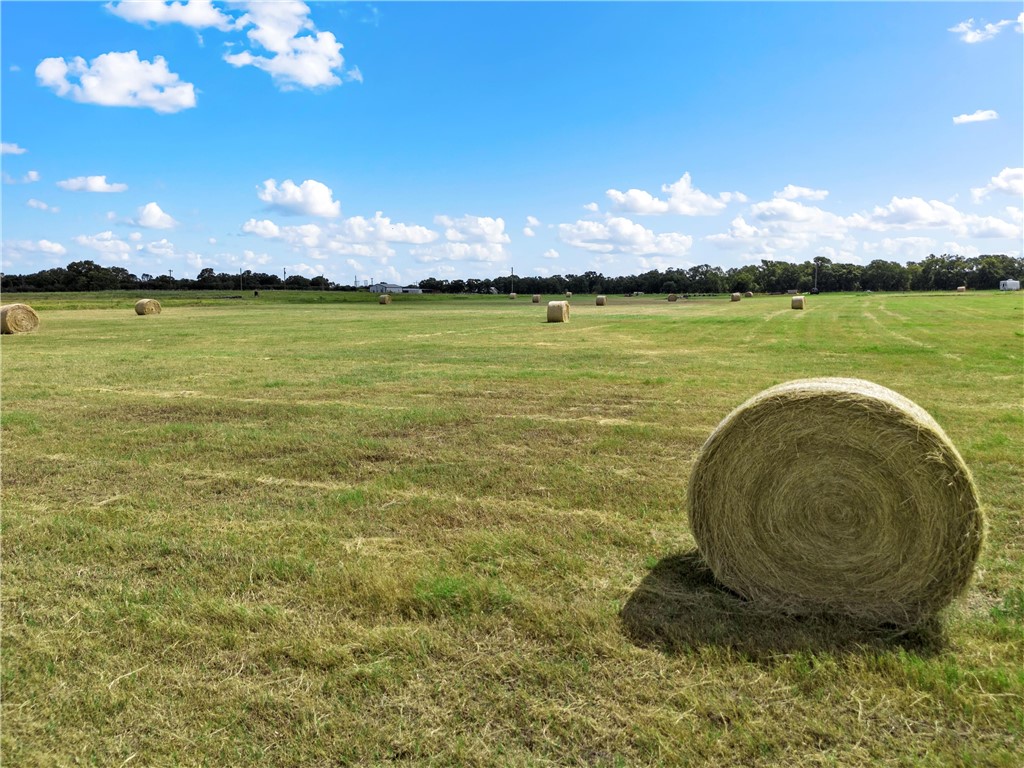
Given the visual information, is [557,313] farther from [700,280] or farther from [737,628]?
[700,280]

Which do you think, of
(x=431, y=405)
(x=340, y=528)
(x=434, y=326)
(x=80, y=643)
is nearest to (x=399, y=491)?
(x=340, y=528)

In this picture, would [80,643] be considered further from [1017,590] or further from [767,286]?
[767,286]

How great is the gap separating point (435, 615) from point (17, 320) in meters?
35.9

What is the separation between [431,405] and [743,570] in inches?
331

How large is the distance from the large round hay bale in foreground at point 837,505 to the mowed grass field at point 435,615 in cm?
27

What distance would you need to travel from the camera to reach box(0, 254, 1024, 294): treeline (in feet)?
390

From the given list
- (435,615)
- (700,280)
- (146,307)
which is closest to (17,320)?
(146,307)

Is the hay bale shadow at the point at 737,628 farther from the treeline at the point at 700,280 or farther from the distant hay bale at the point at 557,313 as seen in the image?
the treeline at the point at 700,280

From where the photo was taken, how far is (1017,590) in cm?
531

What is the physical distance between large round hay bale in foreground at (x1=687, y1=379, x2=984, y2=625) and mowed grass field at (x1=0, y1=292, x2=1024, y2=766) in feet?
0.89

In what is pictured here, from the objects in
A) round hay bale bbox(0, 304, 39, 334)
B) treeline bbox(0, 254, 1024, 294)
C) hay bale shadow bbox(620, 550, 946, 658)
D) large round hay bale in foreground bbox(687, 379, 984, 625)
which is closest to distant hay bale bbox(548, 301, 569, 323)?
round hay bale bbox(0, 304, 39, 334)

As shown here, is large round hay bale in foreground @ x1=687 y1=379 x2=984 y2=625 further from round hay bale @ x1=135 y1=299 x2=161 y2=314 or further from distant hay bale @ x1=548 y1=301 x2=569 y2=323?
round hay bale @ x1=135 y1=299 x2=161 y2=314

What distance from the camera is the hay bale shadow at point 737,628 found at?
4.67 metres

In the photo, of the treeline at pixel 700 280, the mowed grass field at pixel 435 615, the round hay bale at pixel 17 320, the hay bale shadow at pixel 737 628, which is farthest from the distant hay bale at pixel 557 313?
the treeline at pixel 700 280
